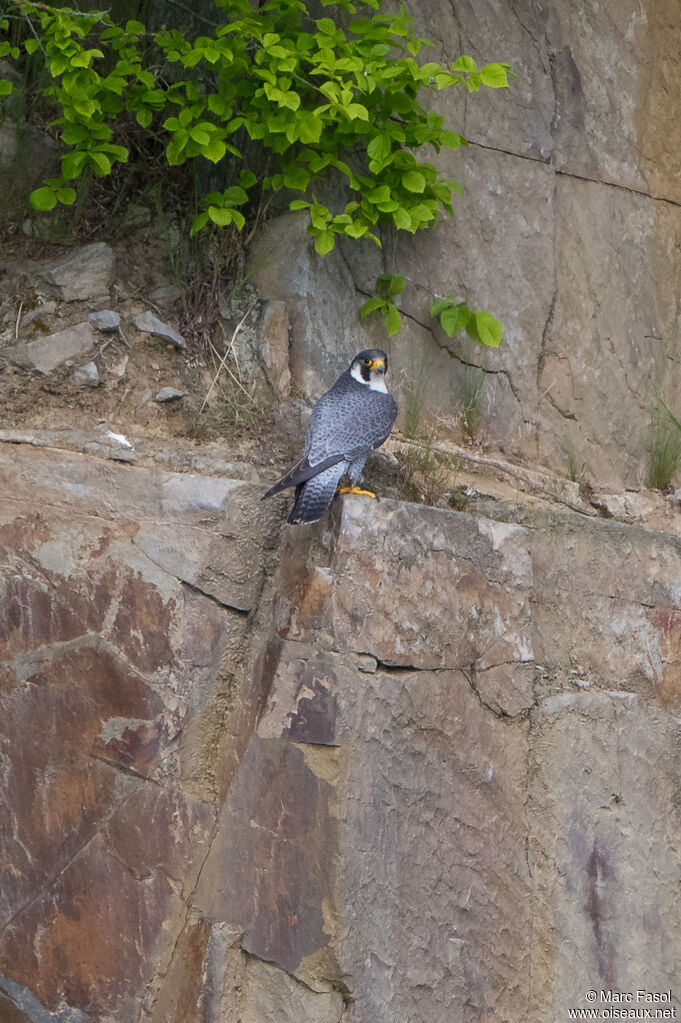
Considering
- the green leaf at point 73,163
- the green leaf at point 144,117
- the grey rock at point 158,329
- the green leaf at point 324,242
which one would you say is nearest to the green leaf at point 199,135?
the green leaf at point 144,117

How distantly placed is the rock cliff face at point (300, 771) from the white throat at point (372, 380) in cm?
51

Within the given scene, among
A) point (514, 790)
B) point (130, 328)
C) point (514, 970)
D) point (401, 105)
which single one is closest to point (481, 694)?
point (514, 790)

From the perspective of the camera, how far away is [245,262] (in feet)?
12.6

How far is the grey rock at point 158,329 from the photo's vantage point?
12.2ft

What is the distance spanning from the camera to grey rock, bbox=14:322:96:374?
357 cm

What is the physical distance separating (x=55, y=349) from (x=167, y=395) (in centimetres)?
40

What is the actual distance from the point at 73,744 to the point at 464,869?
1188mm

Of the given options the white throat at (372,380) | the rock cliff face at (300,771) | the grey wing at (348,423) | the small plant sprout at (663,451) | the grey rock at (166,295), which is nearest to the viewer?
the rock cliff face at (300,771)

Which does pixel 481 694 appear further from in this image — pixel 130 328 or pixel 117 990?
pixel 130 328

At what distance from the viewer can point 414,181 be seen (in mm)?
3658

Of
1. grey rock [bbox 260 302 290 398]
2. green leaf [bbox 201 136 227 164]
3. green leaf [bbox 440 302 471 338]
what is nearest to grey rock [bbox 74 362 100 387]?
grey rock [bbox 260 302 290 398]

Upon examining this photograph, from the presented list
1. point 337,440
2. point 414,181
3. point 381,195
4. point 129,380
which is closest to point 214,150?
point 381,195

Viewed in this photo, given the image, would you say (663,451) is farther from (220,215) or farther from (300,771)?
(300,771)

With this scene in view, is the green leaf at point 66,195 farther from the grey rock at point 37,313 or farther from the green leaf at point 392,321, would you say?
the green leaf at point 392,321
